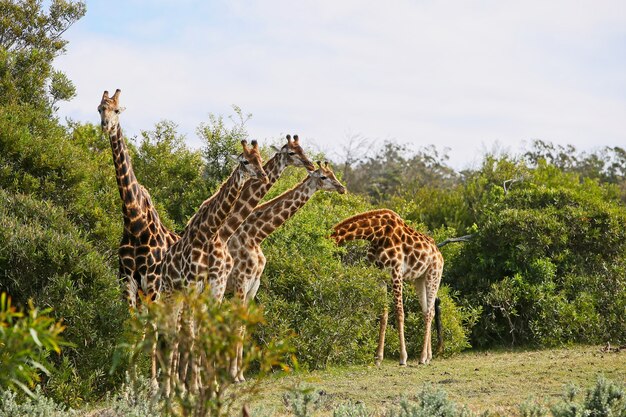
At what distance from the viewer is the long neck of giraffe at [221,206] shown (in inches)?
391

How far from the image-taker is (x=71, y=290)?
9.84 metres

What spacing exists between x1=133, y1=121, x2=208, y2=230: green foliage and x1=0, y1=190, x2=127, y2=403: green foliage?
4.57 m

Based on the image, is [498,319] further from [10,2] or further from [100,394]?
[10,2]

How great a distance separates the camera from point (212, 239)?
33.1 ft

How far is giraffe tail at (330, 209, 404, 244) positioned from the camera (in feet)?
44.0

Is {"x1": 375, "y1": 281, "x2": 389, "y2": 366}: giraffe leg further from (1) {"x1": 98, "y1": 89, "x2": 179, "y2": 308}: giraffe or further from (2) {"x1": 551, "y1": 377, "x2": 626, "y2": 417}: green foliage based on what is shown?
Answer: (2) {"x1": 551, "y1": 377, "x2": 626, "y2": 417}: green foliage

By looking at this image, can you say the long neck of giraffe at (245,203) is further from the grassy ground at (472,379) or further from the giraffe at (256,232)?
the grassy ground at (472,379)

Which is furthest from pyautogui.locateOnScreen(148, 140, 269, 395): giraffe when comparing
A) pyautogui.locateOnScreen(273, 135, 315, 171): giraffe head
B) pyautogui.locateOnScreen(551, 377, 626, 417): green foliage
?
pyautogui.locateOnScreen(551, 377, 626, 417): green foliage

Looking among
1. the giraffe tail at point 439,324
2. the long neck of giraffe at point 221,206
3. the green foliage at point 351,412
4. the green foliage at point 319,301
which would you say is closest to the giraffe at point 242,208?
the long neck of giraffe at point 221,206

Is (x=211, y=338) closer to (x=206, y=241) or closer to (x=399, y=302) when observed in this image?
(x=206, y=241)

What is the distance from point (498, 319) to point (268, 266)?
4861mm

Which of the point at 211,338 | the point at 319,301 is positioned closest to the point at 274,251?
the point at 319,301

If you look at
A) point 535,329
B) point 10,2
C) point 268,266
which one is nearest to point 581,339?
point 535,329

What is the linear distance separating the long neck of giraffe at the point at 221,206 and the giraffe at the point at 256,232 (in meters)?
1.07
